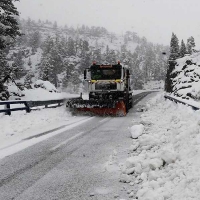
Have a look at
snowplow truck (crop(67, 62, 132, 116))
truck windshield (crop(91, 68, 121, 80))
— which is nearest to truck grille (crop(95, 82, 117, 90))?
snowplow truck (crop(67, 62, 132, 116))

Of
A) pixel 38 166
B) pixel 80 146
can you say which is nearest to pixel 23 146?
pixel 80 146

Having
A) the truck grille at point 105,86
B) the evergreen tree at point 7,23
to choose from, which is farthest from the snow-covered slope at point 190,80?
the evergreen tree at point 7,23

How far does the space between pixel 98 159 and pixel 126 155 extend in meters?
0.67

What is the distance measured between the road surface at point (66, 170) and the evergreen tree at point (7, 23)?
15228mm

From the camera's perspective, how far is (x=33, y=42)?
199 m

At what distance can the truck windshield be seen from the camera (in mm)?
18125

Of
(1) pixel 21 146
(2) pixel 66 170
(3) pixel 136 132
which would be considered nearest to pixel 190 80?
(3) pixel 136 132

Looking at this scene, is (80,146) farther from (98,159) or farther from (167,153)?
(167,153)

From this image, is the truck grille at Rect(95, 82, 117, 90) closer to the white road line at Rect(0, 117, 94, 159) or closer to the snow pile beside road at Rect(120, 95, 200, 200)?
the white road line at Rect(0, 117, 94, 159)

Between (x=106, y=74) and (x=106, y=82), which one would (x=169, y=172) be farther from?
(x=106, y=74)

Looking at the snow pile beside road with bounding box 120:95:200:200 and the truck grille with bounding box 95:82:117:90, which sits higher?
the truck grille with bounding box 95:82:117:90

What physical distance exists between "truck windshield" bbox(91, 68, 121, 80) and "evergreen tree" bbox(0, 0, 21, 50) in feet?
26.1

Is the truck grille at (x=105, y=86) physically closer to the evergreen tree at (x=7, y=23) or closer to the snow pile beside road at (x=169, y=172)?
the evergreen tree at (x=7, y=23)

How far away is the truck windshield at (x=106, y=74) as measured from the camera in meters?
18.1
